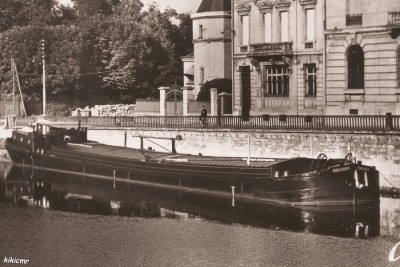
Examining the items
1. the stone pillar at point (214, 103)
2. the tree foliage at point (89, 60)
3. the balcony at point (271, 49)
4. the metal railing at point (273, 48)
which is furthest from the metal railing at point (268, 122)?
the tree foliage at point (89, 60)

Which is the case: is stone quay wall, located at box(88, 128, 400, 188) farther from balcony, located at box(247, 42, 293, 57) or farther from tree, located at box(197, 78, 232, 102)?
tree, located at box(197, 78, 232, 102)

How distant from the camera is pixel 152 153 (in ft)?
165

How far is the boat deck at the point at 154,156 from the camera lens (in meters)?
44.2

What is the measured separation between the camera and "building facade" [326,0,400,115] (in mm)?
48375

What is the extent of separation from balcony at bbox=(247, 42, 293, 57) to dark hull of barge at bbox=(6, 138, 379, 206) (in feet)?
31.4

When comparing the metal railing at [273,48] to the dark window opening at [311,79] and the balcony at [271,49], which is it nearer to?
the balcony at [271,49]

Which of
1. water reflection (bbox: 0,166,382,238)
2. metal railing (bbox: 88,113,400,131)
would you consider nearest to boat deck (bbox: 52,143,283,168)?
water reflection (bbox: 0,166,382,238)

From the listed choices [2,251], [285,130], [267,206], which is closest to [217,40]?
[285,130]

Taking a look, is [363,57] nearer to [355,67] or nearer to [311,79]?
[355,67]

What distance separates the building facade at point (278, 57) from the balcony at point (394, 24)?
5667 millimetres

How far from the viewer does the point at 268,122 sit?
48375 mm

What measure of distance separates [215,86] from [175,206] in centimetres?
2203

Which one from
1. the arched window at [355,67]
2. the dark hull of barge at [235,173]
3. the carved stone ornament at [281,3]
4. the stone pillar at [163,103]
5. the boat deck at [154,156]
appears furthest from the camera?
the stone pillar at [163,103]

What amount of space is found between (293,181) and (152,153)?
12.3 metres
